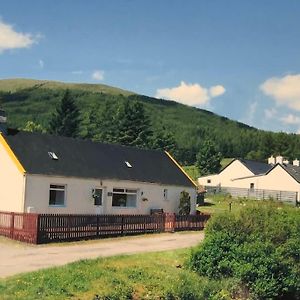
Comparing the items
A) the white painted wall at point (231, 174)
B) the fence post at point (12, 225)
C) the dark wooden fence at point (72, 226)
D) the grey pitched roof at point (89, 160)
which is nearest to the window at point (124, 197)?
Result: the grey pitched roof at point (89, 160)

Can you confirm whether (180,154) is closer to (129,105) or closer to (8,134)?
(129,105)

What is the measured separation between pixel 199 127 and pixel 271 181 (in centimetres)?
12178

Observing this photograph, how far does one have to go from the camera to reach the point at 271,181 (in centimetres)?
6669

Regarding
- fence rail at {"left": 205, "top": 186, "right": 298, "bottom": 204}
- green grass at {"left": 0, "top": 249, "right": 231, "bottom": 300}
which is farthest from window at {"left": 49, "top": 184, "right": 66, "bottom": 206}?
fence rail at {"left": 205, "top": 186, "right": 298, "bottom": 204}

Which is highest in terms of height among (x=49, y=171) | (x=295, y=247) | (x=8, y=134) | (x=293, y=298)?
(x=8, y=134)

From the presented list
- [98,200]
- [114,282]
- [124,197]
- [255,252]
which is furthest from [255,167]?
[114,282]

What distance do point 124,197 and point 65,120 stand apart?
63.8m

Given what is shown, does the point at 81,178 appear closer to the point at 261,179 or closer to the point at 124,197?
the point at 124,197

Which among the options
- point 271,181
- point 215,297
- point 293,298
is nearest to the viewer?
point 215,297

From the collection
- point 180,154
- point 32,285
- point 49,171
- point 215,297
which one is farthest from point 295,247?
point 180,154

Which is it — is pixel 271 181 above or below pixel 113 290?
above

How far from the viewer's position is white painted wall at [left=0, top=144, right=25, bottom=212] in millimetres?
26219

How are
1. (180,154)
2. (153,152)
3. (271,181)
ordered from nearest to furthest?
(153,152) → (271,181) → (180,154)

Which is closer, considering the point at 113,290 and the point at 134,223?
the point at 113,290
